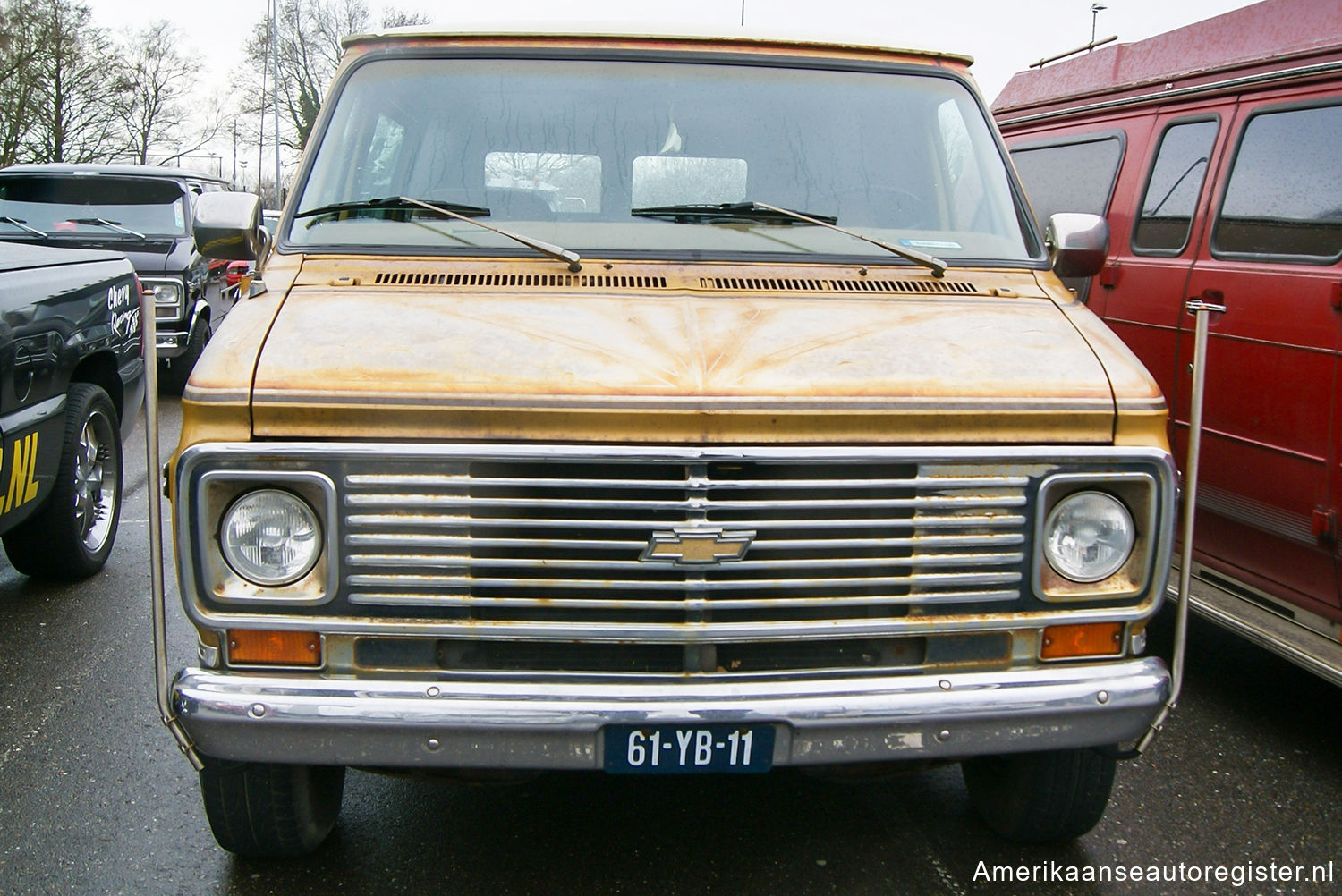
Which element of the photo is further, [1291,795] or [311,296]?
[1291,795]

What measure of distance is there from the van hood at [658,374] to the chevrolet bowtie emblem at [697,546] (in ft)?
0.65

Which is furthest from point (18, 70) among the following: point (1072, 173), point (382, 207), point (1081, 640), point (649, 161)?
point (1081, 640)

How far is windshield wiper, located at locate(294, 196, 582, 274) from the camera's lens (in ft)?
10.3

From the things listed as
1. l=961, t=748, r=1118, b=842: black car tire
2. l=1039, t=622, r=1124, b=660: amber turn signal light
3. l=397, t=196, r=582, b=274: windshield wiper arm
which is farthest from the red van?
l=397, t=196, r=582, b=274: windshield wiper arm

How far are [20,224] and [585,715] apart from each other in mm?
9343

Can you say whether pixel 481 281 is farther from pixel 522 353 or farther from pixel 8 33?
pixel 8 33

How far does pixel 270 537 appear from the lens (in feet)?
8.18

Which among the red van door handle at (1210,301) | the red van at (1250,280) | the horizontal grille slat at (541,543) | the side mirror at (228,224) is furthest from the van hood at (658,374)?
the red van door handle at (1210,301)

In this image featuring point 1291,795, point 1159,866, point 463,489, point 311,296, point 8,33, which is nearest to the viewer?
point 463,489

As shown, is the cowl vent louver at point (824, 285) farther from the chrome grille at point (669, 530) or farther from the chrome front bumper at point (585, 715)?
the chrome front bumper at point (585, 715)

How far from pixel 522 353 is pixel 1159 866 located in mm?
2191

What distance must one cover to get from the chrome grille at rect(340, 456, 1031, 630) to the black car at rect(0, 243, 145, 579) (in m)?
2.75

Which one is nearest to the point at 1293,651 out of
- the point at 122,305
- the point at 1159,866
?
the point at 1159,866

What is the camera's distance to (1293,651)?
380 centimetres
